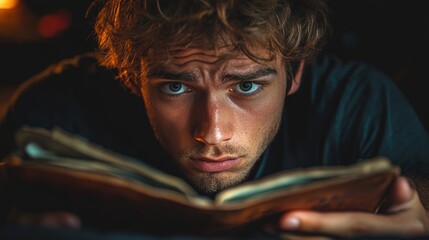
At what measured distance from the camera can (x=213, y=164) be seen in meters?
1.47

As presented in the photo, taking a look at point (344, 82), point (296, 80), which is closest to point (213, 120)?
point (296, 80)

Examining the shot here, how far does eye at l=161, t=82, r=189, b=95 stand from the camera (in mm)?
1465

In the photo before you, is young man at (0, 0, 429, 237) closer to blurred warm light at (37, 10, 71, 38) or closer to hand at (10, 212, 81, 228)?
hand at (10, 212, 81, 228)

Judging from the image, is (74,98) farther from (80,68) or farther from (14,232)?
(14,232)

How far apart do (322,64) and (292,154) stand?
1.38ft

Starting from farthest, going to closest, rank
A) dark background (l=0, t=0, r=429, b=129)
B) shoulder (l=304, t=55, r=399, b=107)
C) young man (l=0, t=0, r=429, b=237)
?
dark background (l=0, t=0, r=429, b=129), shoulder (l=304, t=55, r=399, b=107), young man (l=0, t=0, r=429, b=237)

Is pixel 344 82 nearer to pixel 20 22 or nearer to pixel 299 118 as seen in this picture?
pixel 299 118

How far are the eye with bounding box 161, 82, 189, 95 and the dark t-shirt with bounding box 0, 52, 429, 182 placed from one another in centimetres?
34

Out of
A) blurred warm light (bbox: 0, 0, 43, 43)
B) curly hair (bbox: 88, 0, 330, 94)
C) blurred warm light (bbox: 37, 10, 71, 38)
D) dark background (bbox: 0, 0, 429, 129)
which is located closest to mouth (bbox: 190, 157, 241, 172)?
curly hair (bbox: 88, 0, 330, 94)

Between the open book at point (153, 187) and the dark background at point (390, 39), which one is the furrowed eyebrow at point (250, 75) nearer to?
the open book at point (153, 187)

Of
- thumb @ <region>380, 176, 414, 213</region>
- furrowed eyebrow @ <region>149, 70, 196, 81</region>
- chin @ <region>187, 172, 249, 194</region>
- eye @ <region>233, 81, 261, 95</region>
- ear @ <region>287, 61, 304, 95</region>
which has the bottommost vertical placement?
thumb @ <region>380, 176, 414, 213</region>

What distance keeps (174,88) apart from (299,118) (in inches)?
22.3

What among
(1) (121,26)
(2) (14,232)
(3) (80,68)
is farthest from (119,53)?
(2) (14,232)

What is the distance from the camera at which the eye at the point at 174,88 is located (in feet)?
4.81
